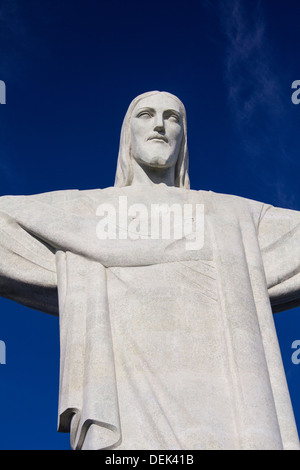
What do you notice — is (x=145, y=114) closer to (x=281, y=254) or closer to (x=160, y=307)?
(x=281, y=254)

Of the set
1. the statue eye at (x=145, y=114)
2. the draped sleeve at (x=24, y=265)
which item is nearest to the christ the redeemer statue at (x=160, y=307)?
the draped sleeve at (x=24, y=265)

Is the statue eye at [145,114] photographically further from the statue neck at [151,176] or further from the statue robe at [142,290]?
the statue robe at [142,290]

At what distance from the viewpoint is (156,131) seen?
492 inches

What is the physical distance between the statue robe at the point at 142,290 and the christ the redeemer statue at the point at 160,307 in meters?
0.02

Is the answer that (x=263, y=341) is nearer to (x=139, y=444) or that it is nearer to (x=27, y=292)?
(x=139, y=444)

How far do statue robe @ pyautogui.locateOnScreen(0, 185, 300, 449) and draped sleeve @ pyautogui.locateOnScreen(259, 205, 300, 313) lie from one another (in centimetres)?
1

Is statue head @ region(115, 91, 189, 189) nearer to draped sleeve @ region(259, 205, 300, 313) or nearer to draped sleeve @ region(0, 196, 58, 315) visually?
draped sleeve @ region(259, 205, 300, 313)

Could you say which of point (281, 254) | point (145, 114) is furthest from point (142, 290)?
point (145, 114)

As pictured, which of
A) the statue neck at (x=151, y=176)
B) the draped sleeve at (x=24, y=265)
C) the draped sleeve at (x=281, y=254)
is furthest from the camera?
the statue neck at (x=151, y=176)

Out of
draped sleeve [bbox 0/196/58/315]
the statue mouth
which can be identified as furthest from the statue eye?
draped sleeve [bbox 0/196/58/315]

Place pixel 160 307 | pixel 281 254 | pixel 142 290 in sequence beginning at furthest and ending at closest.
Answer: pixel 281 254 → pixel 142 290 → pixel 160 307

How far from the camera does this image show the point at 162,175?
497 inches

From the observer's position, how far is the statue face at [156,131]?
40.8ft

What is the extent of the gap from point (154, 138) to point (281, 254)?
259 centimetres
